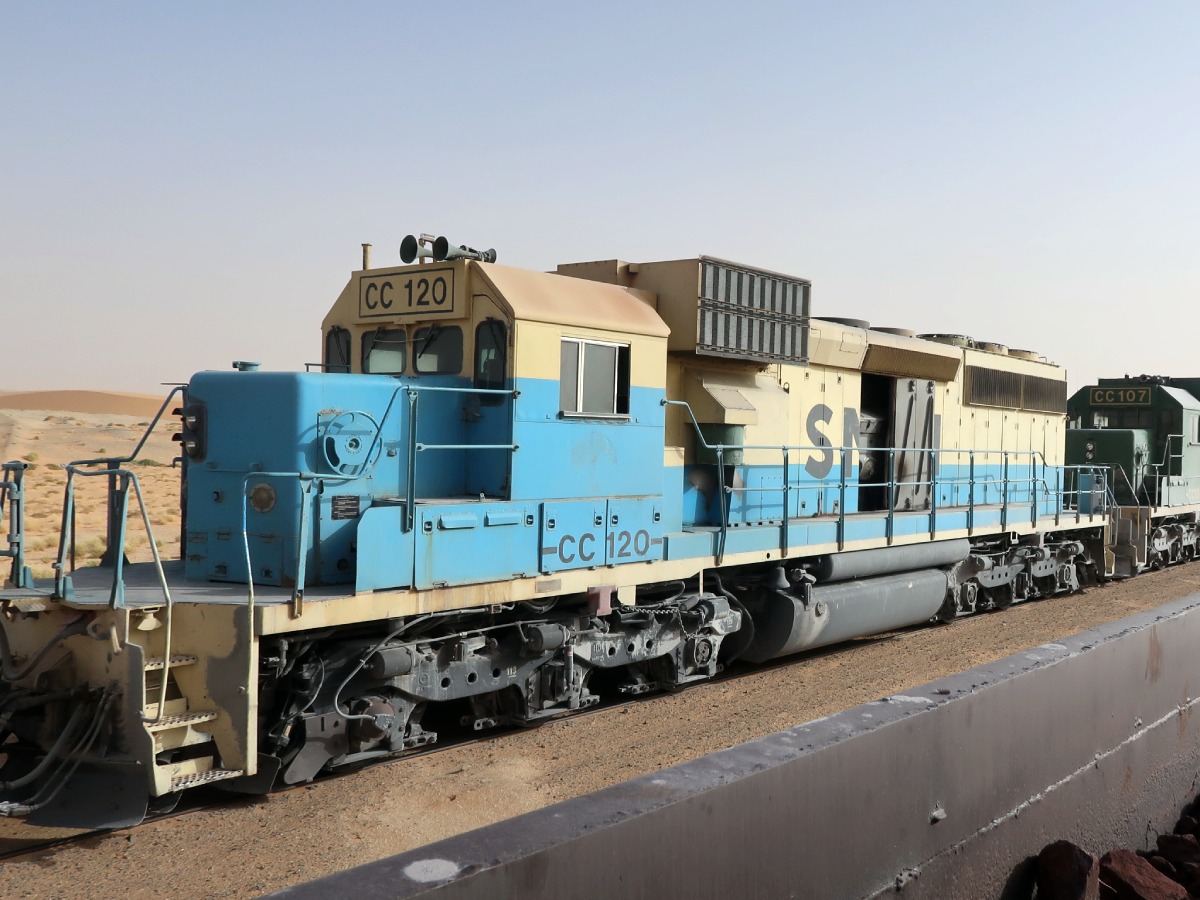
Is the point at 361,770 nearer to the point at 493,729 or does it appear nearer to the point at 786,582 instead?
the point at 493,729

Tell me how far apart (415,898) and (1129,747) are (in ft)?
20.2

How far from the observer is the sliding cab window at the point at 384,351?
8562 mm

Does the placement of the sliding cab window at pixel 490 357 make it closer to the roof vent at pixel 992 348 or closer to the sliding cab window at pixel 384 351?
the sliding cab window at pixel 384 351

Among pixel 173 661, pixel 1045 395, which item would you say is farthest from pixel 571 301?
pixel 1045 395

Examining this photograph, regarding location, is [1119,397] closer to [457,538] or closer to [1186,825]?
[1186,825]

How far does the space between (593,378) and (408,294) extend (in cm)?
168

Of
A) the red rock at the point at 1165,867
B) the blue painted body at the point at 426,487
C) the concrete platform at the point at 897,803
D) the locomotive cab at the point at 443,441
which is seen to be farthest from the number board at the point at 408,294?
the red rock at the point at 1165,867

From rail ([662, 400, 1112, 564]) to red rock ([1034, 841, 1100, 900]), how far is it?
14.1 feet

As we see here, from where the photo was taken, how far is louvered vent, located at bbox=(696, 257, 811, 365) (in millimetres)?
9625

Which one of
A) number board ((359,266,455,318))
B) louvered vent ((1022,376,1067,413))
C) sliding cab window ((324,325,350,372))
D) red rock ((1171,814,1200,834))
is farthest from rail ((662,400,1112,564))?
red rock ((1171,814,1200,834))

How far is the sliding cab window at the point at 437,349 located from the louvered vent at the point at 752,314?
2.47m

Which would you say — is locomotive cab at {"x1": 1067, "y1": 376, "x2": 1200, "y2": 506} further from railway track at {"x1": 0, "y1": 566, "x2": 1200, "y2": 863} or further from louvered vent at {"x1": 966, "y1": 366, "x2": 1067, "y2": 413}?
railway track at {"x1": 0, "y1": 566, "x2": 1200, "y2": 863}

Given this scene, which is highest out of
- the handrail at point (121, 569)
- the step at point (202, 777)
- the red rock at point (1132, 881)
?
the handrail at point (121, 569)

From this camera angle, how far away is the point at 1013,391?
54.0 ft
